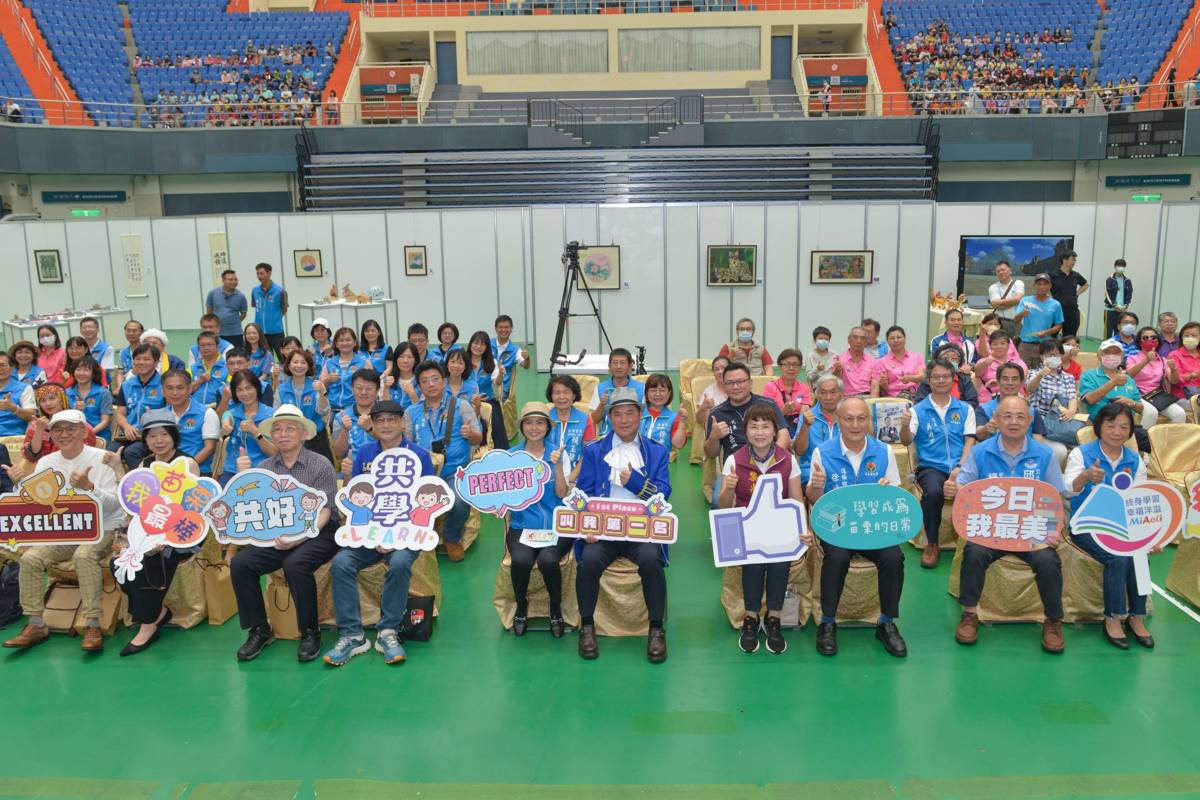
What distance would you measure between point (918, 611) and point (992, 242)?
1380 cm

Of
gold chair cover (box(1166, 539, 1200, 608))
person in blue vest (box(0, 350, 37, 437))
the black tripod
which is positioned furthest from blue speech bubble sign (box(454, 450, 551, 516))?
the black tripod

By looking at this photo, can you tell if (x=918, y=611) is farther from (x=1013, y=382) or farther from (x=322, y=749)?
(x=322, y=749)

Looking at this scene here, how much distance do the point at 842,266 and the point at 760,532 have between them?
33.3ft

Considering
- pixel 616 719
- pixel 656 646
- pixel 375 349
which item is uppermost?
pixel 375 349

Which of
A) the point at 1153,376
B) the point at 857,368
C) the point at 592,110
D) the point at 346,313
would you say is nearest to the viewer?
the point at 1153,376

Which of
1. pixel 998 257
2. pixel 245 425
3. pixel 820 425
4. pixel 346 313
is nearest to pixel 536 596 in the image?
pixel 820 425

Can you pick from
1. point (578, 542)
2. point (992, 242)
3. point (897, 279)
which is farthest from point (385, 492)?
point (992, 242)

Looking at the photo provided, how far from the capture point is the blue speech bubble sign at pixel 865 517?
5246 millimetres

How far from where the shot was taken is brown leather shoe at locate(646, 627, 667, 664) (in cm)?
535

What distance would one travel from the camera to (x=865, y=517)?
527 centimetres

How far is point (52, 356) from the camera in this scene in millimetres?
8984

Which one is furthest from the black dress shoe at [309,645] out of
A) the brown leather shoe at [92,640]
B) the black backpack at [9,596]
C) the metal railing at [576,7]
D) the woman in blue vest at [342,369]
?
the metal railing at [576,7]

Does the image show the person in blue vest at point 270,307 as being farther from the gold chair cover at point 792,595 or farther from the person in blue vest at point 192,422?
the gold chair cover at point 792,595

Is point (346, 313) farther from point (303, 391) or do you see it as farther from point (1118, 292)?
point (1118, 292)
